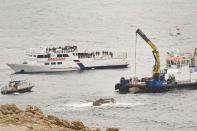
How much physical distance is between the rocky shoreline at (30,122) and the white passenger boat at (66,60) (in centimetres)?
8870

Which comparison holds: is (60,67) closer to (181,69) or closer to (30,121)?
(181,69)

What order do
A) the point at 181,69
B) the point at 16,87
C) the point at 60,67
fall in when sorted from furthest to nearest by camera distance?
1. the point at 60,67
2. the point at 181,69
3. the point at 16,87

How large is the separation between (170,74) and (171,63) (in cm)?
256

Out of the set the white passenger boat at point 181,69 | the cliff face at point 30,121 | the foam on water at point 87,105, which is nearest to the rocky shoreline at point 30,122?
the cliff face at point 30,121

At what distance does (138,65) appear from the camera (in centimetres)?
12150

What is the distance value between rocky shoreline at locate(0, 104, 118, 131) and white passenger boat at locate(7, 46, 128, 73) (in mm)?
88704

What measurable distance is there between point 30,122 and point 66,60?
93.3 metres

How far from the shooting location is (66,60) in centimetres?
12231

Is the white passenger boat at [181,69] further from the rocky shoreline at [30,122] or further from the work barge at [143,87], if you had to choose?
the rocky shoreline at [30,122]

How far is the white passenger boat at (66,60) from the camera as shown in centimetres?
12086

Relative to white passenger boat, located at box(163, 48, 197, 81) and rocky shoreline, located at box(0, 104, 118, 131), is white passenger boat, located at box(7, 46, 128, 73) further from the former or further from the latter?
rocky shoreline, located at box(0, 104, 118, 131)

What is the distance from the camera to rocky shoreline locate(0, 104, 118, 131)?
92.9ft

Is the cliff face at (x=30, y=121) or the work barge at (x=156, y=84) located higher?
the work barge at (x=156, y=84)

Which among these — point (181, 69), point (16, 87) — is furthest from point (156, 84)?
point (16, 87)
